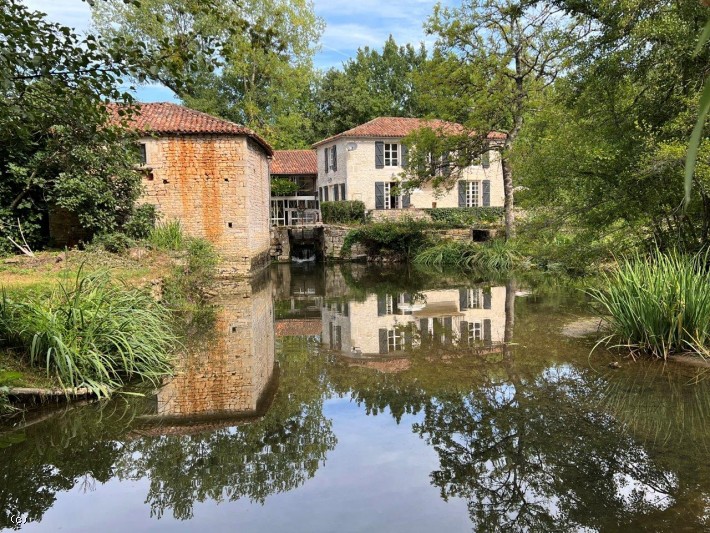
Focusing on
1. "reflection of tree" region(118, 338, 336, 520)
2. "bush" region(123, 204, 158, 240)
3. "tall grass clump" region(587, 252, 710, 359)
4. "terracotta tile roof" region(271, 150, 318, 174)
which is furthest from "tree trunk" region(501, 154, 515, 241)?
"reflection of tree" region(118, 338, 336, 520)

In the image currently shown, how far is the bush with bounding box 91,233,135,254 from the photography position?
1633 centimetres

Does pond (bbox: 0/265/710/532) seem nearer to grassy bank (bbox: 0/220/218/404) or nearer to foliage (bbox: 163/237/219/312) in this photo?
grassy bank (bbox: 0/220/218/404)

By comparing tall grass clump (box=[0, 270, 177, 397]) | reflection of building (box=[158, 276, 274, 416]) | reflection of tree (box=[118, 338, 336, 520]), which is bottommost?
→ reflection of tree (box=[118, 338, 336, 520])

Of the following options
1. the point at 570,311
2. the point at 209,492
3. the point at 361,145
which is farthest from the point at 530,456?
the point at 361,145

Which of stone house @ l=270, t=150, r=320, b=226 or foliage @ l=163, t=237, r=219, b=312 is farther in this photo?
stone house @ l=270, t=150, r=320, b=226

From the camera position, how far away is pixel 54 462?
215 inches

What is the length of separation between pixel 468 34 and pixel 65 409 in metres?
20.0

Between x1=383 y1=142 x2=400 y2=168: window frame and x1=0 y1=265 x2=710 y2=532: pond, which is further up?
x1=383 y1=142 x2=400 y2=168: window frame

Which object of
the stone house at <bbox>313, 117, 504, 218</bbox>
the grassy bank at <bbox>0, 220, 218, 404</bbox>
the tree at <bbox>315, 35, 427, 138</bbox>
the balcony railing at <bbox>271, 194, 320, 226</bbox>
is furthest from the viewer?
the tree at <bbox>315, 35, 427, 138</bbox>

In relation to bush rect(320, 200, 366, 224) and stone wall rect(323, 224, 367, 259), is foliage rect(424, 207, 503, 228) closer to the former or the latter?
bush rect(320, 200, 366, 224)

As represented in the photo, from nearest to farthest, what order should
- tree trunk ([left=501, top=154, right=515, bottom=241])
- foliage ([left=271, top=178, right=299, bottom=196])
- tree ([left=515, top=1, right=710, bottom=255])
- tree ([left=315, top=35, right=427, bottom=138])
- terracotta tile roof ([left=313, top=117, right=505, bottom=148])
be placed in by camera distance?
tree ([left=515, top=1, right=710, bottom=255]), tree trunk ([left=501, top=154, right=515, bottom=241]), terracotta tile roof ([left=313, top=117, right=505, bottom=148]), foliage ([left=271, top=178, right=299, bottom=196]), tree ([left=315, top=35, right=427, bottom=138])

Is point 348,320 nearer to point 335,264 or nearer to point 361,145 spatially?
point 335,264

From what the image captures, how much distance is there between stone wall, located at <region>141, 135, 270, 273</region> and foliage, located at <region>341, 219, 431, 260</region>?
992 cm

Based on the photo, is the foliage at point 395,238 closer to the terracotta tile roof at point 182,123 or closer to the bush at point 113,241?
the terracotta tile roof at point 182,123
